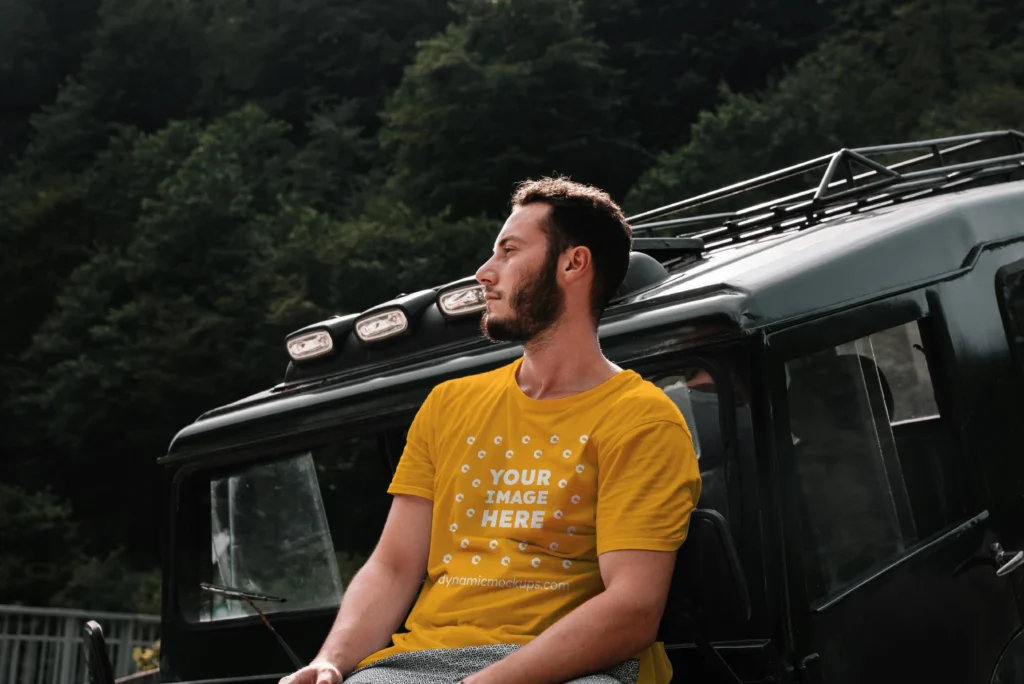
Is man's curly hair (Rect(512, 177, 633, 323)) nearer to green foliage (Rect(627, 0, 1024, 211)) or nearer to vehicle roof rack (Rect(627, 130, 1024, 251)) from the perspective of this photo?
vehicle roof rack (Rect(627, 130, 1024, 251))

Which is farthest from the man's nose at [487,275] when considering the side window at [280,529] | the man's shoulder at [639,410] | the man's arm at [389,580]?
the side window at [280,529]

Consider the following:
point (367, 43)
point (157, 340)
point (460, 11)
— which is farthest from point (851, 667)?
point (367, 43)

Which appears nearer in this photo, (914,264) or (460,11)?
(914,264)

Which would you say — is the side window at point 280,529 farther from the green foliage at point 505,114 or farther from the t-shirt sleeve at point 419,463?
the green foliage at point 505,114

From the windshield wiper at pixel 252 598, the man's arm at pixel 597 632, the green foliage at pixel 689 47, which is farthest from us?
the green foliage at pixel 689 47

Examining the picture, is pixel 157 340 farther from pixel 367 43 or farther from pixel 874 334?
pixel 874 334

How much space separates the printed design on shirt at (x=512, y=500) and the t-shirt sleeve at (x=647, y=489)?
9cm

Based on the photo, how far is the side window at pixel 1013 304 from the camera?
4141 mm

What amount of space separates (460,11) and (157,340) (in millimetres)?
13994

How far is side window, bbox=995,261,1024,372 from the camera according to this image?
4.14 meters

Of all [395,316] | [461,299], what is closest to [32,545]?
[395,316]

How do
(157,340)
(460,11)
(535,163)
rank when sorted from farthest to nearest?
(460,11)
(535,163)
(157,340)

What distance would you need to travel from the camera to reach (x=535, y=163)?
3309 cm

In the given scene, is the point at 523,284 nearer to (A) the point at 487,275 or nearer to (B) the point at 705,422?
(A) the point at 487,275
